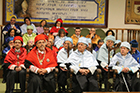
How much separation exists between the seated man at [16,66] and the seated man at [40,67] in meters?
0.17

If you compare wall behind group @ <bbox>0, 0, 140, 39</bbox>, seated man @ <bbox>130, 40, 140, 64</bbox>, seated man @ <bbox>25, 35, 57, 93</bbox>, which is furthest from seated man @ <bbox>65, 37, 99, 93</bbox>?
wall behind group @ <bbox>0, 0, 140, 39</bbox>

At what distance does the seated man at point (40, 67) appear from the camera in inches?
159

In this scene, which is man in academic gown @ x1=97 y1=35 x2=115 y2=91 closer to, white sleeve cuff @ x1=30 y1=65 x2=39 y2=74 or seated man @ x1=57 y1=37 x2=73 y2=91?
seated man @ x1=57 y1=37 x2=73 y2=91

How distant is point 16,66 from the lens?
168 inches

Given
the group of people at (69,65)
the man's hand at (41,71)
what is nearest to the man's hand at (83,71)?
the group of people at (69,65)

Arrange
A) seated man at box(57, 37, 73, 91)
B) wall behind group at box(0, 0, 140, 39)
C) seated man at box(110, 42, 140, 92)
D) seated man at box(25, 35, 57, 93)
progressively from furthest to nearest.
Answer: wall behind group at box(0, 0, 140, 39) → seated man at box(57, 37, 73, 91) → seated man at box(110, 42, 140, 92) → seated man at box(25, 35, 57, 93)

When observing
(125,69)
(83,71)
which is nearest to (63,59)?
(83,71)

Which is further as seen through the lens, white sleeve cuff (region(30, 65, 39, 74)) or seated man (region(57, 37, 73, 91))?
seated man (region(57, 37, 73, 91))

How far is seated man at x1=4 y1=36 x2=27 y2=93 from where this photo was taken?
417 centimetres

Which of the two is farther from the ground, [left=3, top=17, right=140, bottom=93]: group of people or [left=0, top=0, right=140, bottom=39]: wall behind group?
[left=0, top=0, right=140, bottom=39]: wall behind group

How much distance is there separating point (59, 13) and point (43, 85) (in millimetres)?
3966

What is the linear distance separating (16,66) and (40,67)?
0.46 m

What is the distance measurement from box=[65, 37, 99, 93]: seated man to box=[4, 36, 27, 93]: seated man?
89 cm

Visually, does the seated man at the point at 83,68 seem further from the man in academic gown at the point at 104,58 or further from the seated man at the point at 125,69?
the seated man at the point at 125,69
